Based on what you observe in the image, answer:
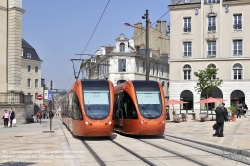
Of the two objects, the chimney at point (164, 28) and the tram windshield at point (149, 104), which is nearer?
the tram windshield at point (149, 104)

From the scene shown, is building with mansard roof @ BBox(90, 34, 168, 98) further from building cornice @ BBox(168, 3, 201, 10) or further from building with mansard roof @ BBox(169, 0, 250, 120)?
building cornice @ BBox(168, 3, 201, 10)

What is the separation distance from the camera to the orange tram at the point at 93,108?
1745 centimetres

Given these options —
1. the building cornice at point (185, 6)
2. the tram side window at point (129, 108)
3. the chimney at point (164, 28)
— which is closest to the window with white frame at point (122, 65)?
the chimney at point (164, 28)

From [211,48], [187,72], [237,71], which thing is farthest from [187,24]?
[237,71]

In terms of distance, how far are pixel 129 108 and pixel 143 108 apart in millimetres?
840

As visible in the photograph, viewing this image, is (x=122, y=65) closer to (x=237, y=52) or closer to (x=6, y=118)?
(x=237, y=52)

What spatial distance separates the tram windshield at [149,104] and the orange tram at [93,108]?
4.35 ft

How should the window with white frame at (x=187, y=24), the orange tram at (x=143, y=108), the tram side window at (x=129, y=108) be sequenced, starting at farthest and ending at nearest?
the window with white frame at (x=187, y=24), the tram side window at (x=129, y=108), the orange tram at (x=143, y=108)

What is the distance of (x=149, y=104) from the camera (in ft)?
61.0

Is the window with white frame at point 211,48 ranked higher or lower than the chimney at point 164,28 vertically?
lower

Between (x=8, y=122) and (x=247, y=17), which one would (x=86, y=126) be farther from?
(x=247, y=17)

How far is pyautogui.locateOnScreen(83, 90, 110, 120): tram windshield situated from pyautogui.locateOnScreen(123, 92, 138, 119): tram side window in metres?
1.19

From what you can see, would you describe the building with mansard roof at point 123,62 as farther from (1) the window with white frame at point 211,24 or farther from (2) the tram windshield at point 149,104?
(2) the tram windshield at point 149,104

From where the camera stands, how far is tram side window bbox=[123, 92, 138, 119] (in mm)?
18625
